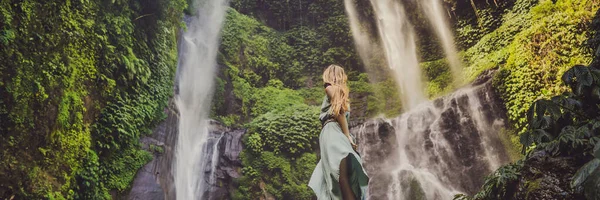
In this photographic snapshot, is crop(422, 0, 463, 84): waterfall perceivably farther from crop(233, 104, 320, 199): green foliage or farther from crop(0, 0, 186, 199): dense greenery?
crop(0, 0, 186, 199): dense greenery

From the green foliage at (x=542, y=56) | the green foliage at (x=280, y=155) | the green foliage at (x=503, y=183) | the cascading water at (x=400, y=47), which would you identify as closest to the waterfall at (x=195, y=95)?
the green foliage at (x=280, y=155)

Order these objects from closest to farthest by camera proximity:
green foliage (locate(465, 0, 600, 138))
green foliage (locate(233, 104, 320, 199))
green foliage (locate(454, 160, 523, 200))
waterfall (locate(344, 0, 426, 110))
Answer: green foliage (locate(454, 160, 523, 200))
green foliage (locate(465, 0, 600, 138))
green foliage (locate(233, 104, 320, 199))
waterfall (locate(344, 0, 426, 110))

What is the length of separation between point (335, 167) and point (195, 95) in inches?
404

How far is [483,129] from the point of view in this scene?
10484mm

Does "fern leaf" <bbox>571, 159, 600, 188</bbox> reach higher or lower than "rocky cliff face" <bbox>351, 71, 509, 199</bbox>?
lower

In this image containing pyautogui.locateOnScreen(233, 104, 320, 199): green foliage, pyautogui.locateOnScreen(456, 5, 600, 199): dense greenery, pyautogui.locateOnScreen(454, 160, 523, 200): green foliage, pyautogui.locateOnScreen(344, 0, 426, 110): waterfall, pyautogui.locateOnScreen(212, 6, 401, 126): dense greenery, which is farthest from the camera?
pyautogui.locateOnScreen(344, 0, 426, 110): waterfall

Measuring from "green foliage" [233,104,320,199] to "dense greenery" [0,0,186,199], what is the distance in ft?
12.0

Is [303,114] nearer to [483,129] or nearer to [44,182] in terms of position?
[483,129]

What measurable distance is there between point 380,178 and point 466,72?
529 cm

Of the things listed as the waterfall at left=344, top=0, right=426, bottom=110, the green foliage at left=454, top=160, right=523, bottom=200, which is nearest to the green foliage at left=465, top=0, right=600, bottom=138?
the waterfall at left=344, top=0, right=426, bottom=110

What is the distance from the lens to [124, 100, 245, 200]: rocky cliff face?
7414 mm

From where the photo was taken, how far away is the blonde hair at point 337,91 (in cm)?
267

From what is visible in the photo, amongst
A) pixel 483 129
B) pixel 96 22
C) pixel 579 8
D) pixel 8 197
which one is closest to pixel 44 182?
pixel 8 197

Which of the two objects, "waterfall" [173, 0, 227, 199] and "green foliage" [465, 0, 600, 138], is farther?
"waterfall" [173, 0, 227, 199]
